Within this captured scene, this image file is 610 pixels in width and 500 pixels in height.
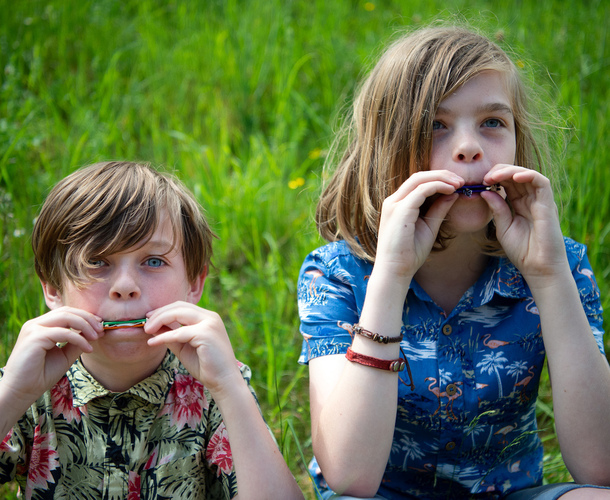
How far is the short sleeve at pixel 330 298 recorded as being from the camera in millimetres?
1537

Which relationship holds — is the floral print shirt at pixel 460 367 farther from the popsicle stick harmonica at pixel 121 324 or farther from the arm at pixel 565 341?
the popsicle stick harmonica at pixel 121 324

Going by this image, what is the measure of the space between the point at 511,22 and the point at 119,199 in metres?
3.59

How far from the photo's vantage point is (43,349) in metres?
1.29

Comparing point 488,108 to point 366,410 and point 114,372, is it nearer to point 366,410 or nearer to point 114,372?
point 366,410

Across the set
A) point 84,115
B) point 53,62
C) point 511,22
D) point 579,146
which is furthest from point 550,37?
point 53,62

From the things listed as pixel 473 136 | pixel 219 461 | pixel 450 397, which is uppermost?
pixel 473 136

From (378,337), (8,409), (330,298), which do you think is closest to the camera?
(8,409)

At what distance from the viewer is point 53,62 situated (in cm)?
380

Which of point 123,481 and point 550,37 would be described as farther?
point 550,37

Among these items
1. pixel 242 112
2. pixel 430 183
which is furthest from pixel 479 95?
pixel 242 112

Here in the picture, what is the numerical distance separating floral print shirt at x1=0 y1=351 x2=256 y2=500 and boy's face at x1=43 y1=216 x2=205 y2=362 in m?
0.12

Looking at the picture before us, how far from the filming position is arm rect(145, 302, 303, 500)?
130 centimetres

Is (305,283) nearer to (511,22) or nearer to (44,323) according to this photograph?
(44,323)

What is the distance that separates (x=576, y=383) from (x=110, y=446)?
45.4 inches
